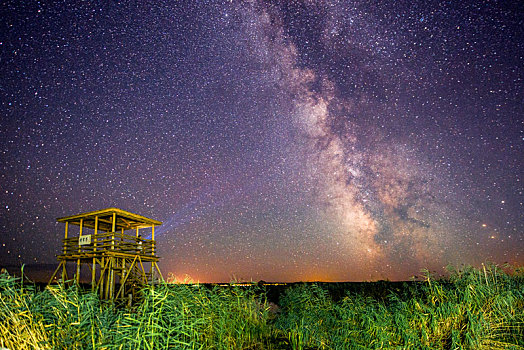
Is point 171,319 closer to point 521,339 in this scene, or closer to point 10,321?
point 10,321

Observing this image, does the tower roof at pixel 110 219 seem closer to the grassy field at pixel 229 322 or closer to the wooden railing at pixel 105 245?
the wooden railing at pixel 105 245

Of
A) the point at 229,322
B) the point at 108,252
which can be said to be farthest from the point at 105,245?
the point at 229,322

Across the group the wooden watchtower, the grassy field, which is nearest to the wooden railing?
the wooden watchtower

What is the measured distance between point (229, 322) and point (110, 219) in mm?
12374

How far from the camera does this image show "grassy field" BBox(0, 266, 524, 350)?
6.14m

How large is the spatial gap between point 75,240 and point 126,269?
9.58ft

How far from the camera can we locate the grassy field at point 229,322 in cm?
614

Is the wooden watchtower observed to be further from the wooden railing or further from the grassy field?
the grassy field

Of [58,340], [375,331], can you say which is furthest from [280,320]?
[58,340]

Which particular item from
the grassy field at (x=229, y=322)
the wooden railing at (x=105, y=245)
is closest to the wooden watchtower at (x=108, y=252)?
the wooden railing at (x=105, y=245)

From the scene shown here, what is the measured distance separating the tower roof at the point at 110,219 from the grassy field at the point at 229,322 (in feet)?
29.0

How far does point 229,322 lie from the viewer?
9.55m

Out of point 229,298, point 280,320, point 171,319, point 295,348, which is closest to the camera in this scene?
point 171,319

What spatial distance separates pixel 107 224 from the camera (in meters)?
21.2
